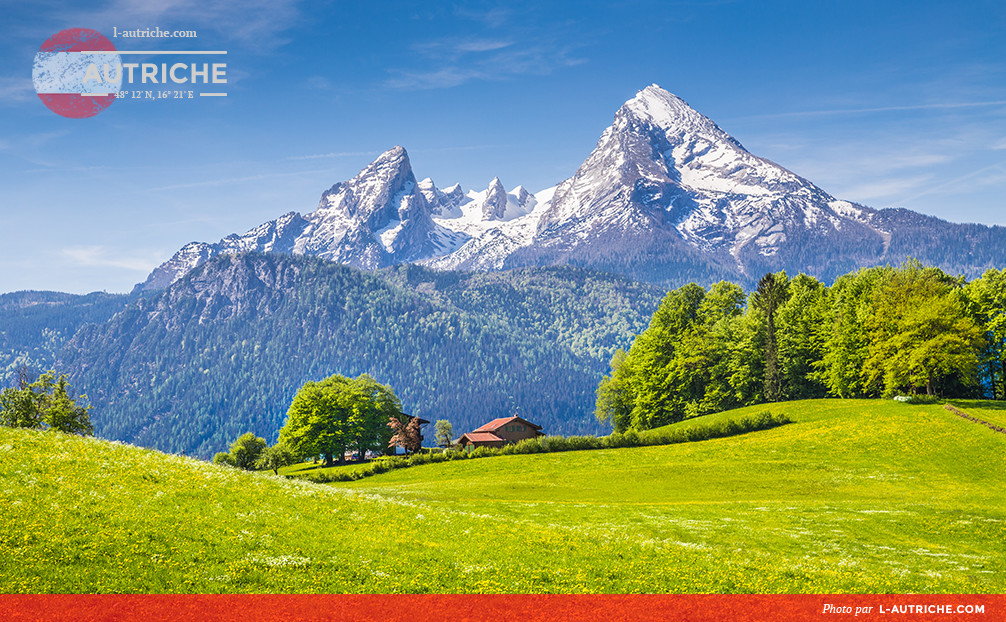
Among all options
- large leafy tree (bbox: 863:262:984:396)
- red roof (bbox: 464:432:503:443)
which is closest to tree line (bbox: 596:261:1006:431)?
large leafy tree (bbox: 863:262:984:396)

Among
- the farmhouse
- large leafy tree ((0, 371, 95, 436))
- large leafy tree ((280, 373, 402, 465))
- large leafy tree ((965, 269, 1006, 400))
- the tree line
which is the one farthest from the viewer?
the farmhouse

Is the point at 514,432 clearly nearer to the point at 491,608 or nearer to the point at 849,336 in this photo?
the point at 849,336

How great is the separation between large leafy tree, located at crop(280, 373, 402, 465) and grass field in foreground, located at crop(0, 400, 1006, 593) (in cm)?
6790

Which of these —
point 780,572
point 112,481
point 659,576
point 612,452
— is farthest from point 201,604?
point 612,452

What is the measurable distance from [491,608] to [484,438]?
16254 cm

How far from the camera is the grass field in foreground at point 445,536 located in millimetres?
21656

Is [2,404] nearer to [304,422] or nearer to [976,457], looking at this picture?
[304,422]

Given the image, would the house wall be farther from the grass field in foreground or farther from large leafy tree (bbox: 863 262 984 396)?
the grass field in foreground

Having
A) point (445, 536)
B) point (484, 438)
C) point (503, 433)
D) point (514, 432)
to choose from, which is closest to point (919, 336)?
point (445, 536)

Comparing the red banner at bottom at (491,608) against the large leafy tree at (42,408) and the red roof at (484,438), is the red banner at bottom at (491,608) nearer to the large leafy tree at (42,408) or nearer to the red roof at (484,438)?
the large leafy tree at (42,408)

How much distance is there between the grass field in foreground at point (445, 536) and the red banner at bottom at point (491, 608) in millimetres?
644

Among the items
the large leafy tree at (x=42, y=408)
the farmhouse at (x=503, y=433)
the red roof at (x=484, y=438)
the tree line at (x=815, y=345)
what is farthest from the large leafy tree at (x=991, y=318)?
the red roof at (x=484, y=438)

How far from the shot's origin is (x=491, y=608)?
70.3ft

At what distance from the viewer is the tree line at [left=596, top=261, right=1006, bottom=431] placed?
250 feet
